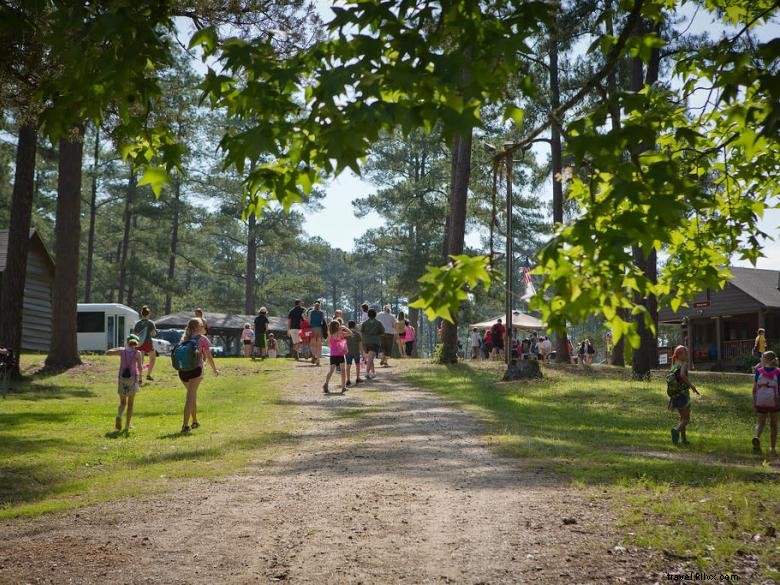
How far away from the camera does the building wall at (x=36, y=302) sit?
3441 cm

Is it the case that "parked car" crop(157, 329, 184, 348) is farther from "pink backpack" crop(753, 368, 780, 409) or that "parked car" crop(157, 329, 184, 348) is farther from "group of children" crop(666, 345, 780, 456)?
"pink backpack" crop(753, 368, 780, 409)

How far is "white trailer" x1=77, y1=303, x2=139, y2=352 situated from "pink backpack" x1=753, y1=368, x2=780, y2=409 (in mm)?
35928

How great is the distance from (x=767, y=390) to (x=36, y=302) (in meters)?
30.7

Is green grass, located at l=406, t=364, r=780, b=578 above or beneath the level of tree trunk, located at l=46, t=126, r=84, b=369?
beneath

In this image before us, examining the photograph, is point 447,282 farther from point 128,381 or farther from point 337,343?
point 337,343

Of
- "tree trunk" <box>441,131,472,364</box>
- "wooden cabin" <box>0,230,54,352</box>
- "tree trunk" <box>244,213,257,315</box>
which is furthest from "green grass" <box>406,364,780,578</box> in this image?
"tree trunk" <box>244,213,257,315</box>

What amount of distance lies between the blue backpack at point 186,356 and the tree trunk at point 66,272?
35.8 feet

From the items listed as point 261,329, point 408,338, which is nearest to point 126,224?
point 261,329

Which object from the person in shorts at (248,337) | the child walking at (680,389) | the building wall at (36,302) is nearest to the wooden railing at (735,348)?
the person in shorts at (248,337)

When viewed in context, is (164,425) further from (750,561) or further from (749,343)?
(749,343)

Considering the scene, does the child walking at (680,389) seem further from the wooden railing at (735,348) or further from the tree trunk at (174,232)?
the tree trunk at (174,232)

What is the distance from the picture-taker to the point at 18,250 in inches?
807

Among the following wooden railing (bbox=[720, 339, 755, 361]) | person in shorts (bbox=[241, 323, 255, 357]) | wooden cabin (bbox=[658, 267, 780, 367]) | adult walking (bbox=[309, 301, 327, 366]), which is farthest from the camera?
wooden railing (bbox=[720, 339, 755, 361])

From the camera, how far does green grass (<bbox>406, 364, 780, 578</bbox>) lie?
6.72 metres
